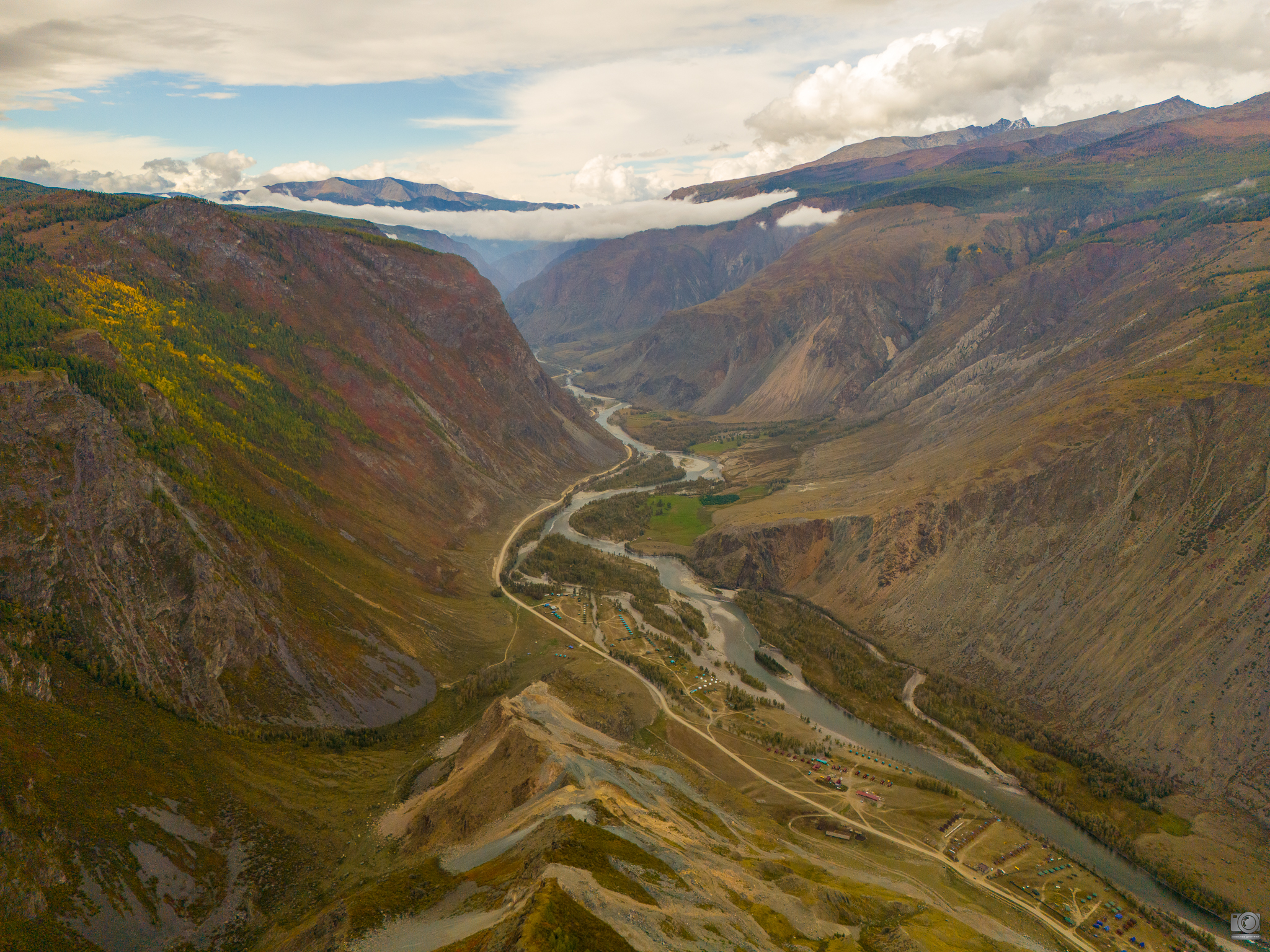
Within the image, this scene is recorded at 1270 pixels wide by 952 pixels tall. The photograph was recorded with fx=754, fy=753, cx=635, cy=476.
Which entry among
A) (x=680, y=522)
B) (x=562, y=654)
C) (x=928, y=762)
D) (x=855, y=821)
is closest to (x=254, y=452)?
(x=562, y=654)

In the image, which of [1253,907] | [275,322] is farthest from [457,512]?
[1253,907]

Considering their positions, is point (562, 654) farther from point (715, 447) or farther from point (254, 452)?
point (715, 447)

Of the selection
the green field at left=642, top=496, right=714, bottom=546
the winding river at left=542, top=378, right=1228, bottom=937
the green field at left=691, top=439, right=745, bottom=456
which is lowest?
the winding river at left=542, top=378, right=1228, bottom=937

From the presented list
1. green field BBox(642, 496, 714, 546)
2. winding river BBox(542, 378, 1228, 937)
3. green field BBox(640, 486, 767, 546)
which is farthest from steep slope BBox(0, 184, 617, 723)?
winding river BBox(542, 378, 1228, 937)

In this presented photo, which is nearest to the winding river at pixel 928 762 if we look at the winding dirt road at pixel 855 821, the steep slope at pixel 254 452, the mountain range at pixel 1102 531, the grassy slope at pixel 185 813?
the mountain range at pixel 1102 531

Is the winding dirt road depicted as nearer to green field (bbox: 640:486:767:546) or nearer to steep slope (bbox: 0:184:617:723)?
steep slope (bbox: 0:184:617:723)

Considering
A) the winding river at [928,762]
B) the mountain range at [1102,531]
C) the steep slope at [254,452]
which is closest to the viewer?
the winding river at [928,762]

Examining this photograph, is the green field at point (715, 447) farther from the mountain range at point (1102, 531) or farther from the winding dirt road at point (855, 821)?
the winding dirt road at point (855, 821)
